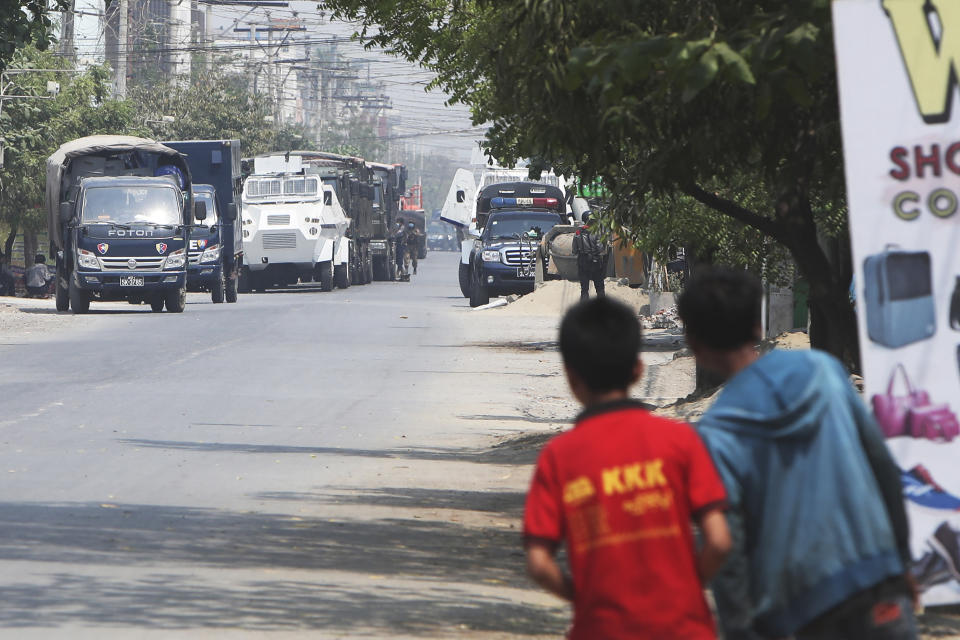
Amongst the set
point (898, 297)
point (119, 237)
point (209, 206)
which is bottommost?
point (898, 297)

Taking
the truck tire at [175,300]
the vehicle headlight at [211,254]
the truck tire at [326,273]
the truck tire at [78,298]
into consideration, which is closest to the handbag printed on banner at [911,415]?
the truck tire at [78,298]

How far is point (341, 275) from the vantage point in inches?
2042

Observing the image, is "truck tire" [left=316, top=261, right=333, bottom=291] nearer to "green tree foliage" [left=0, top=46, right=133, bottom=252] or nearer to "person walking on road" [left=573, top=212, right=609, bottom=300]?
"green tree foliage" [left=0, top=46, right=133, bottom=252]

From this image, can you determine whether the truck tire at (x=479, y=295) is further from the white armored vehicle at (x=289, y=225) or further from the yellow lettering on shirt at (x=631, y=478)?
the yellow lettering on shirt at (x=631, y=478)

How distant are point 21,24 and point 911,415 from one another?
680 inches

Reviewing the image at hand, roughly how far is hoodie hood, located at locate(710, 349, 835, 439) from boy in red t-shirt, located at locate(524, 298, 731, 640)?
247 mm

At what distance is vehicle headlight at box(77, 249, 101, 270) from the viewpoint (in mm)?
32938

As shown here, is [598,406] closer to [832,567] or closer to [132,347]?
[832,567]

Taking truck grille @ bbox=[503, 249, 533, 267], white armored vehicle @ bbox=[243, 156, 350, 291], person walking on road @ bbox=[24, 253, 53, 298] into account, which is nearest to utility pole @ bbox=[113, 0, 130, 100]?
white armored vehicle @ bbox=[243, 156, 350, 291]

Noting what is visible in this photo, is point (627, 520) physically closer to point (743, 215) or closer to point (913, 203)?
point (913, 203)

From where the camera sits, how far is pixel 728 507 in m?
3.52

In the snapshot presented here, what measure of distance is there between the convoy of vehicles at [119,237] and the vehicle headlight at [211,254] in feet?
12.1

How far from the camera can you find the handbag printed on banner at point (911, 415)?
16.8 feet

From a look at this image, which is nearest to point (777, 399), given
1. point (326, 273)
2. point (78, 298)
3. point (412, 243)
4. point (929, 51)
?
point (929, 51)
